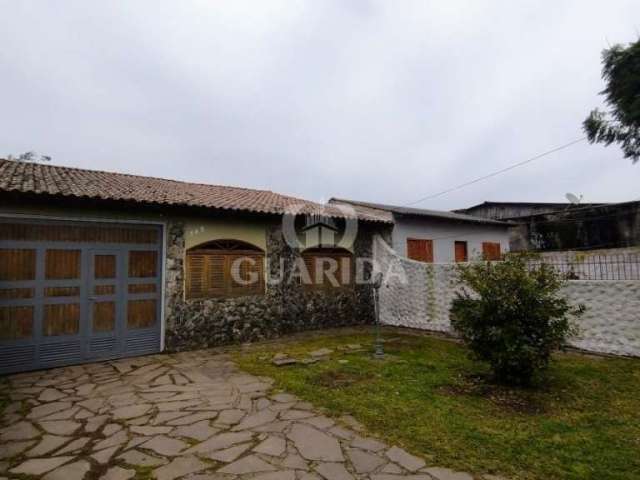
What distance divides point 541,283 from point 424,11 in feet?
20.7

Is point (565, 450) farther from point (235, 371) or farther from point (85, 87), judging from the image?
point (85, 87)

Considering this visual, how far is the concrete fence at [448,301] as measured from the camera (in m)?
6.16

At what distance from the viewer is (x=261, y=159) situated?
59.0 feet

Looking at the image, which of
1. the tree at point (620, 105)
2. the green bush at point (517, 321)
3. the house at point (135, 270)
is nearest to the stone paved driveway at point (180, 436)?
the house at point (135, 270)

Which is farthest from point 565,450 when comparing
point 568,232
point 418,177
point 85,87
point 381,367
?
point 568,232

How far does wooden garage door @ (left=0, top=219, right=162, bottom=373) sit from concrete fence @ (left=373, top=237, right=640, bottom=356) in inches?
250

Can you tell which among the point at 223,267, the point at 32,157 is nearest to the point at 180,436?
the point at 223,267

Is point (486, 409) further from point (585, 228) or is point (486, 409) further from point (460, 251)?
point (585, 228)

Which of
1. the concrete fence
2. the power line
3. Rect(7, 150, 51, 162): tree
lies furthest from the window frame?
Rect(7, 150, 51, 162): tree

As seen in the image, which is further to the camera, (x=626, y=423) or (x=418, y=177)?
(x=418, y=177)

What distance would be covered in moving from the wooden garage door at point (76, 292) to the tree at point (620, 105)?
18.6m

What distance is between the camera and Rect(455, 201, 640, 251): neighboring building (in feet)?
54.6

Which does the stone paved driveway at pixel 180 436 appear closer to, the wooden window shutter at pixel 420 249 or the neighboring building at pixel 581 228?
the wooden window shutter at pixel 420 249

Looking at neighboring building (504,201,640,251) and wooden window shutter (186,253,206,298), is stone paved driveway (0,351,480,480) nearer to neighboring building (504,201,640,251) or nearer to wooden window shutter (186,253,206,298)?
wooden window shutter (186,253,206,298)
